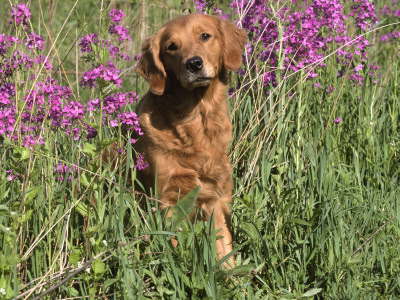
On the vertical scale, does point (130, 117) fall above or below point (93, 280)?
above

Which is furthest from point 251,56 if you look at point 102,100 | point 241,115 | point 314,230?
point 102,100

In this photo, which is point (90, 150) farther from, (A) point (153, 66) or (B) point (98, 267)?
(A) point (153, 66)

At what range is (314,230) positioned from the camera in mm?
2557

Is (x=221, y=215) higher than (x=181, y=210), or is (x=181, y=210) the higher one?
(x=181, y=210)

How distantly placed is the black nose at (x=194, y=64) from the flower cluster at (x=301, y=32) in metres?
0.47

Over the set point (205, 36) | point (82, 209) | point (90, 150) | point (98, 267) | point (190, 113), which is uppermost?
point (205, 36)

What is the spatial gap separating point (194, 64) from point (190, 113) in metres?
0.34

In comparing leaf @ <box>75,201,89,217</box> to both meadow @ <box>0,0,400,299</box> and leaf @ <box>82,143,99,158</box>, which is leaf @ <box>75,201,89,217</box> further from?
leaf @ <box>82,143,99,158</box>

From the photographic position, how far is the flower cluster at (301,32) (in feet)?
10.7

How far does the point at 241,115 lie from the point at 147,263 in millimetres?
1558

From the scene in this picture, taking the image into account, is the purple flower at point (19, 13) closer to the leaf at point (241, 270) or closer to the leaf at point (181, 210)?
the leaf at point (181, 210)

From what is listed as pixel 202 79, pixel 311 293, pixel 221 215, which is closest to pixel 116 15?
pixel 202 79

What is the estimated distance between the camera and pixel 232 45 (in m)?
3.33

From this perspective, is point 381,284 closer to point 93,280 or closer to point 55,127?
point 93,280
